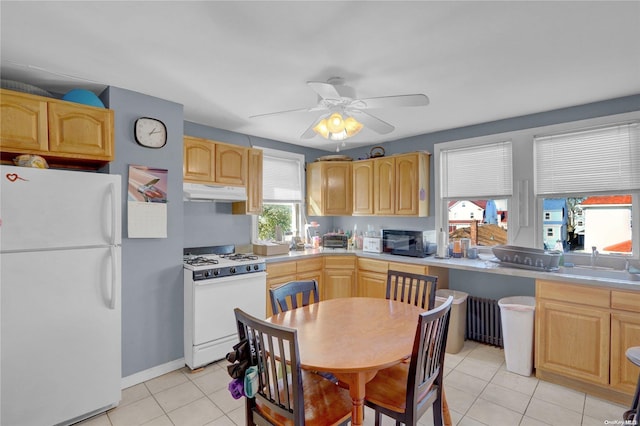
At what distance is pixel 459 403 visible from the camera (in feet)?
7.52

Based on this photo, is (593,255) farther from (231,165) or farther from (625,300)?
(231,165)

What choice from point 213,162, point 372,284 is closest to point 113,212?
point 213,162

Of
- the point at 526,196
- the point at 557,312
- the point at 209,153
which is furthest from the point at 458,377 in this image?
the point at 209,153

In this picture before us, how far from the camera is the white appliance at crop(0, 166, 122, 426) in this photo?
1.84 meters

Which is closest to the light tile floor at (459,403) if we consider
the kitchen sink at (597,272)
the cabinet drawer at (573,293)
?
the cabinet drawer at (573,293)

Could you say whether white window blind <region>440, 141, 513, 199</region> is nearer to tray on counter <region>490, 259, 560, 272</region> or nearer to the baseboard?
tray on counter <region>490, 259, 560, 272</region>

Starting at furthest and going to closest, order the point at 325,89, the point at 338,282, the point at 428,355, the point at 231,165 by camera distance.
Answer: the point at 338,282 → the point at 231,165 → the point at 325,89 → the point at 428,355

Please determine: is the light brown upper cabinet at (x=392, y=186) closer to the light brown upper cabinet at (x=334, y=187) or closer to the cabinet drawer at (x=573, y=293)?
the light brown upper cabinet at (x=334, y=187)

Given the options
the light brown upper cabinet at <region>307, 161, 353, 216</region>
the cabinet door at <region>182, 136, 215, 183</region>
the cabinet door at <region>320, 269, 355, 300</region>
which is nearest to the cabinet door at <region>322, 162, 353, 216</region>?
the light brown upper cabinet at <region>307, 161, 353, 216</region>

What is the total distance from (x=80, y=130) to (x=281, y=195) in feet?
8.02

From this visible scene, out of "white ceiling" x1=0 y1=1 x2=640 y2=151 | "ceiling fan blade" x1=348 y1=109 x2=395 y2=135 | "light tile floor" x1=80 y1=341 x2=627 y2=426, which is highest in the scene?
"white ceiling" x1=0 y1=1 x2=640 y2=151

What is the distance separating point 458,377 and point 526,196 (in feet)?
6.47

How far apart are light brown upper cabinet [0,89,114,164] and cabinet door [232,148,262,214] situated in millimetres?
1410

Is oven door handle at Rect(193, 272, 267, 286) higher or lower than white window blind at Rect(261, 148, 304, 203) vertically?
lower
